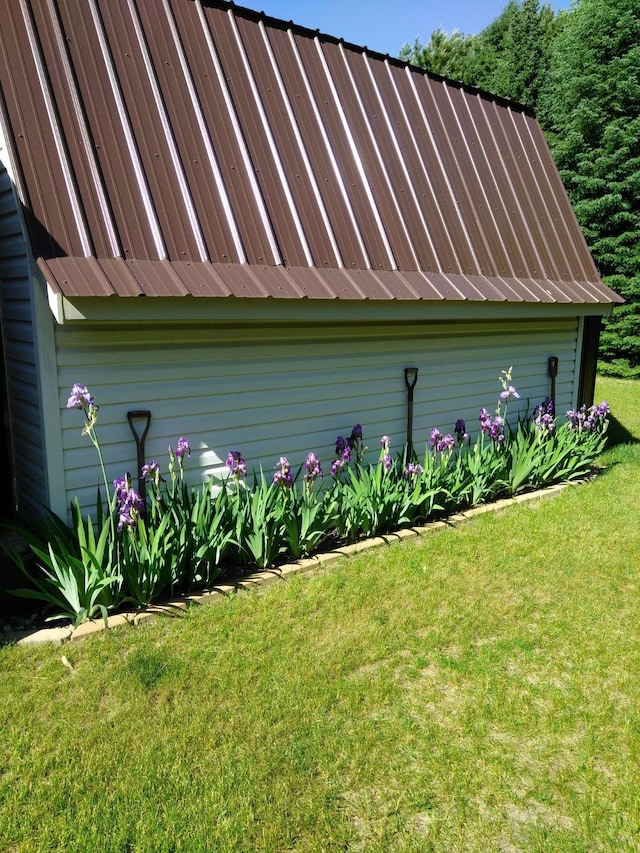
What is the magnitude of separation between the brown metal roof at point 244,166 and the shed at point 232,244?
0.02m

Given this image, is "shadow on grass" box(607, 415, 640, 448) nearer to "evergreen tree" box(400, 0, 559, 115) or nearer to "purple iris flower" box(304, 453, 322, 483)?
"purple iris flower" box(304, 453, 322, 483)

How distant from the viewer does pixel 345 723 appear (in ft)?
10.6

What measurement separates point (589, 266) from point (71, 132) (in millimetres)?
6228

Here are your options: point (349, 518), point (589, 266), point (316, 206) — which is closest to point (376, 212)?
point (316, 206)

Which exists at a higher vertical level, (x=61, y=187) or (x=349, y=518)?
(x=61, y=187)

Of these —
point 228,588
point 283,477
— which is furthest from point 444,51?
point 228,588

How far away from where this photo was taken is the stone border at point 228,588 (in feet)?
12.7

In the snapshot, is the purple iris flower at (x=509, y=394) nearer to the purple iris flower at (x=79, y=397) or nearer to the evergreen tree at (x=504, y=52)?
the purple iris flower at (x=79, y=397)

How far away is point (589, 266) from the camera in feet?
26.6

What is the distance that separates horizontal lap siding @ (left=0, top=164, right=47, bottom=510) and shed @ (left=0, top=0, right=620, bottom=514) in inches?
0.9

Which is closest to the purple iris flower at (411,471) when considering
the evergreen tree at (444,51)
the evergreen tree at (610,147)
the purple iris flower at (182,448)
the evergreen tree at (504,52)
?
the purple iris flower at (182,448)

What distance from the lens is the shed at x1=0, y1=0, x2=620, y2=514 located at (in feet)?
14.1

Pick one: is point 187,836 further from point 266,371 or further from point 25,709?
point 266,371

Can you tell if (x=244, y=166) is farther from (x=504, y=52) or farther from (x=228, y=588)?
(x=504, y=52)
